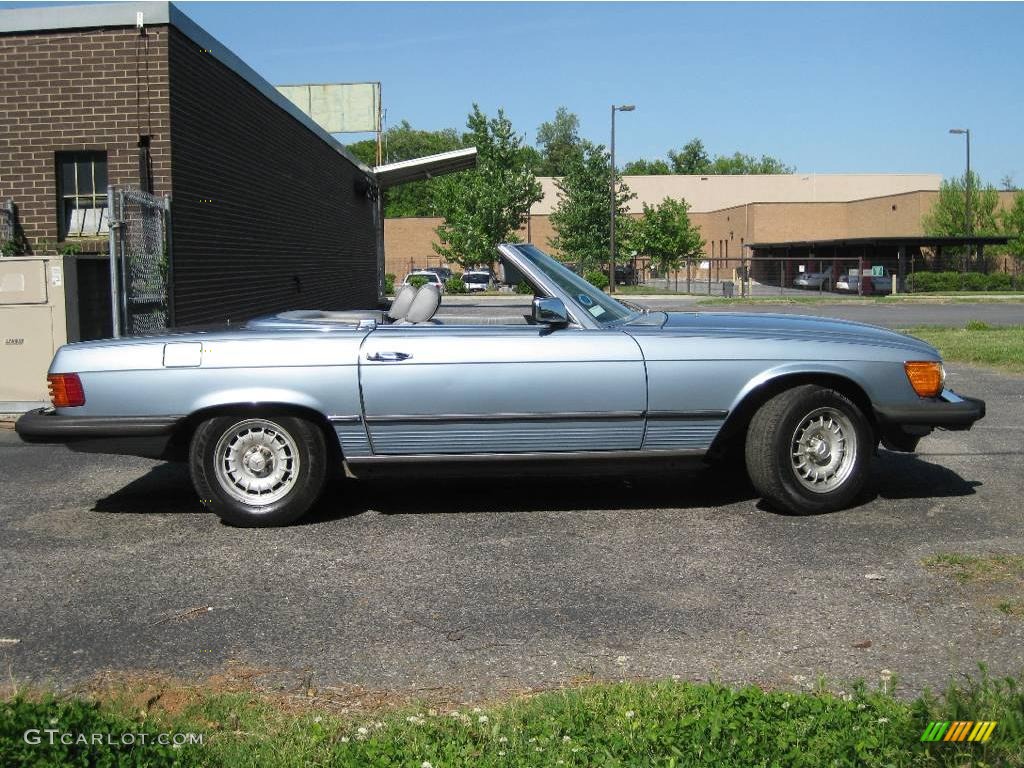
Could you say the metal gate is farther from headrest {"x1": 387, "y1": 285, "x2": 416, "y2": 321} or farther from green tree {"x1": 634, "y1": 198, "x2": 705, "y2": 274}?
green tree {"x1": 634, "y1": 198, "x2": 705, "y2": 274}

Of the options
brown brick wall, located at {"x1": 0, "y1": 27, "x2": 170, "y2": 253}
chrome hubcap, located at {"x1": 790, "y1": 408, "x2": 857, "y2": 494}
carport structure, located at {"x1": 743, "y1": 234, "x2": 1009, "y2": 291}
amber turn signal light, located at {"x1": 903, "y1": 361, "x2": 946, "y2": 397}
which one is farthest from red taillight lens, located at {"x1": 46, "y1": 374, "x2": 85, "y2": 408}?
carport structure, located at {"x1": 743, "y1": 234, "x2": 1009, "y2": 291}

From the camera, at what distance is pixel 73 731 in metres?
3.20

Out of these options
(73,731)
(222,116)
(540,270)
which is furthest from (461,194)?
(73,731)

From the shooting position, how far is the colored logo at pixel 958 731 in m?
3.15

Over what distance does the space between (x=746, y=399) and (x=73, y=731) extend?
3967 millimetres

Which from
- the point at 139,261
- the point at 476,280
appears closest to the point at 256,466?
the point at 139,261

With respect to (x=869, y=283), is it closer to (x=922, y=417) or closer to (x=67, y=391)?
(x=922, y=417)

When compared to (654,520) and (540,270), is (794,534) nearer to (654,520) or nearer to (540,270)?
(654,520)

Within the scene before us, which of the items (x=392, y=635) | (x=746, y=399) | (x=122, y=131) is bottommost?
(x=392, y=635)

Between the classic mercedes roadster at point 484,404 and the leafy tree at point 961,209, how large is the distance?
61.3 m

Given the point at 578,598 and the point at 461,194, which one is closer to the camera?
the point at 578,598

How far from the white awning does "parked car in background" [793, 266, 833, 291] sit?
2801 cm

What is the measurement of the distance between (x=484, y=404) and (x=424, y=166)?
22.9 m

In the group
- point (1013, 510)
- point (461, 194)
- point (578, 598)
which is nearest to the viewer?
point (578, 598)
